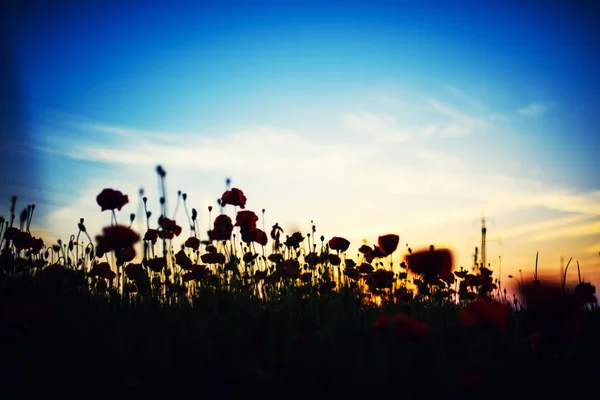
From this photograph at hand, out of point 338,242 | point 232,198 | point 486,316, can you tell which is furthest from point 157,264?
point 486,316

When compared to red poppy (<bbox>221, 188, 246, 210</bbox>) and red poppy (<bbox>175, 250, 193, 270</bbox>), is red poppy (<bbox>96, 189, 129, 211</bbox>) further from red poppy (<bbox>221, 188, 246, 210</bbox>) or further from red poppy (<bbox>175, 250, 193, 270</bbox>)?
red poppy (<bbox>175, 250, 193, 270</bbox>)

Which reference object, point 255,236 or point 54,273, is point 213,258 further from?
point 54,273

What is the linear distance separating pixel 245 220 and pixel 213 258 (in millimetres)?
795

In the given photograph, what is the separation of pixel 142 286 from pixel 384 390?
140 inches

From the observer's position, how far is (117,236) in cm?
373

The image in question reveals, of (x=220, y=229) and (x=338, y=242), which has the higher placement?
(x=220, y=229)

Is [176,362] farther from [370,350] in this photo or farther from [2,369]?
[370,350]

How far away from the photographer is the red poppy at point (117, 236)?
12.2 ft

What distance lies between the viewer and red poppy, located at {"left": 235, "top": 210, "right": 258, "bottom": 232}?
4.93 meters

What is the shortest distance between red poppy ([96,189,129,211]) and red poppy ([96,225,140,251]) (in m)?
0.54

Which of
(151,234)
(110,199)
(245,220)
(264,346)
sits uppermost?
(110,199)

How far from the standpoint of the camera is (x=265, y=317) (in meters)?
3.70

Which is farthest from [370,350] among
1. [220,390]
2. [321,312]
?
[321,312]

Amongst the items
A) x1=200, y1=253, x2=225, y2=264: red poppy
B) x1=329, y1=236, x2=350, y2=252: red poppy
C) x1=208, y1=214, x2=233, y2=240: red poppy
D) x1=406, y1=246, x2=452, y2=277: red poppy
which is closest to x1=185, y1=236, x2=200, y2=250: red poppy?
x1=200, y1=253, x2=225, y2=264: red poppy
